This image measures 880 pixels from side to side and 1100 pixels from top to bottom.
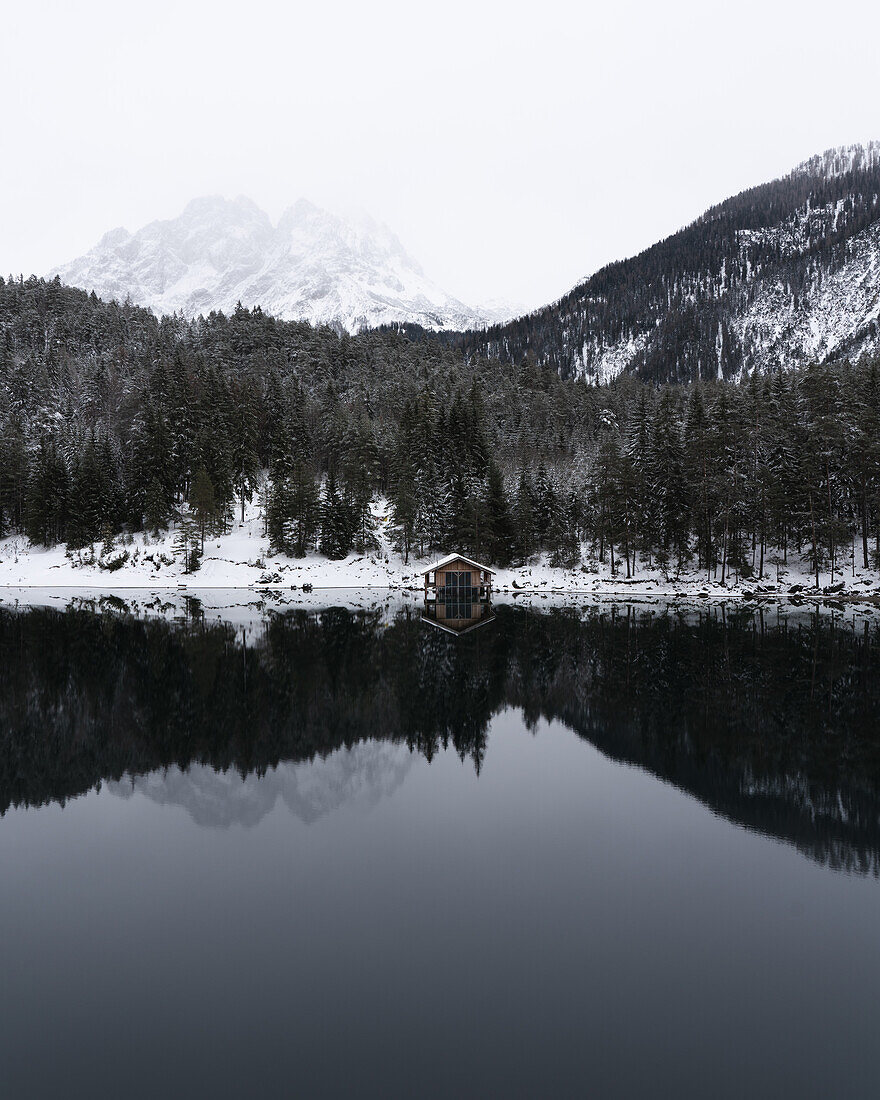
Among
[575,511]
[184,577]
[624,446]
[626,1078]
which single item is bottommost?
[626,1078]

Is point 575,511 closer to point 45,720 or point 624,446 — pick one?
point 624,446

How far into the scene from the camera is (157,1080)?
8477 mm

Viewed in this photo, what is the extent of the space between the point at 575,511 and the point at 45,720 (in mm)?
61042

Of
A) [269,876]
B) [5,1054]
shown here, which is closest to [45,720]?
[269,876]

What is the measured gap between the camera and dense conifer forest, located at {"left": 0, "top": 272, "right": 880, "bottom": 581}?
202ft

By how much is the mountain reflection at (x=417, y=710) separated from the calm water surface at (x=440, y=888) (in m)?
0.16

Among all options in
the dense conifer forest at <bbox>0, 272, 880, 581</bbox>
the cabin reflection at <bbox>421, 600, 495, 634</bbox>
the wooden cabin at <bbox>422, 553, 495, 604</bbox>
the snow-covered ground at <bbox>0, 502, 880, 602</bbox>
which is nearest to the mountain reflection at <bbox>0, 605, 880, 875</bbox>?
the cabin reflection at <bbox>421, 600, 495, 634</bbox>

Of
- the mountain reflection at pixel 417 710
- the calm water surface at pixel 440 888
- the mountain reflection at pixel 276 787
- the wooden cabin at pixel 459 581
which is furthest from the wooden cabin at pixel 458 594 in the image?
the mountain reflection at pixel 276 787

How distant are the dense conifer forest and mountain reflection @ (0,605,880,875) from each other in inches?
819

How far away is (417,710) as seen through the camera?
85.1ft

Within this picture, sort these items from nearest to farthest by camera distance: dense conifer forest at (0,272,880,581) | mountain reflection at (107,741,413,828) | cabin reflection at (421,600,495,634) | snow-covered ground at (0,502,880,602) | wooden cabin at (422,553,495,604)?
1. mountain reflection at (107,741,413,828)
2. cabin reflection at (421,600,495,634)
3. wooden cabin at (422,553,495,604)
4. dense conifer forest at (0,272,880,581)
5. snow-covered ground at (0,502,880,602)

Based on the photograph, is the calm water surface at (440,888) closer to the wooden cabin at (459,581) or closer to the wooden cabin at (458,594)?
the wooden cabin at (458,594)

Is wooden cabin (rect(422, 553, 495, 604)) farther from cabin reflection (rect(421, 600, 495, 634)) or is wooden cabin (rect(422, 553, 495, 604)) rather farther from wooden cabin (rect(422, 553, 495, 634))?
cabin reflection (rect(421, 600, 495, 634))

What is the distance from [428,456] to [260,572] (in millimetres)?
25230
